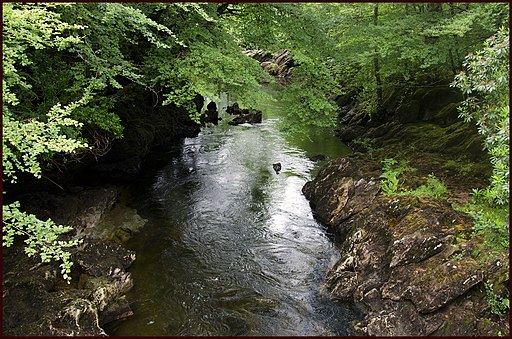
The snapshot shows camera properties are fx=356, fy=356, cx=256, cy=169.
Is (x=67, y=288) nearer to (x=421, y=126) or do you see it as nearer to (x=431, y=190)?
(x=431, y=190)

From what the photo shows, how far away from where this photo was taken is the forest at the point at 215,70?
6672 mm

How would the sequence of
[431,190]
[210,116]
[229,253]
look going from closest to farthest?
[431,190] → [229,253] → [210,116]

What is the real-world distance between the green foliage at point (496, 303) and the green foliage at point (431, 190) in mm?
3936

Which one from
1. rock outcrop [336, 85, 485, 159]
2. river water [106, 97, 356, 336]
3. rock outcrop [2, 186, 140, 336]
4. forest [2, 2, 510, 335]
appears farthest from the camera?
rock outcrop [336, 85, 485, 159]

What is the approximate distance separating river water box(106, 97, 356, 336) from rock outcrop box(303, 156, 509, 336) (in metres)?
0.80

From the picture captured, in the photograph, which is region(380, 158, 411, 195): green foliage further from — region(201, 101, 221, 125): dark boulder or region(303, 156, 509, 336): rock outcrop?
region(201, 101, 221, 125): dark boulder

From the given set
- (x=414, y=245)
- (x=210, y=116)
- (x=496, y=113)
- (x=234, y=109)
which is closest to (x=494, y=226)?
(x=496, y=113)

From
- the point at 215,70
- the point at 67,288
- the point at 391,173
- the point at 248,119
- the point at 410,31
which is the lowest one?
the point at 67,288

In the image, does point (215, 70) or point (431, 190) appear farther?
point (431, 190)

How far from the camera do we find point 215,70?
10.8 meters

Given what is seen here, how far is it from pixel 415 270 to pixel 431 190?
366 centimetres

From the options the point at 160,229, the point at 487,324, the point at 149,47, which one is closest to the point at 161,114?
the point at 149,47

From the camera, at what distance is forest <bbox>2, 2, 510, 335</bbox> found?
667cm

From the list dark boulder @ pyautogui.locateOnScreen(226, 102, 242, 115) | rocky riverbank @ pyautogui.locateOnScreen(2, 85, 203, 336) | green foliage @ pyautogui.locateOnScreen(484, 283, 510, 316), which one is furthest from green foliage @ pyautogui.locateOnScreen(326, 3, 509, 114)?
dark boulder @ pyautogui.locateOnScreen(226, 102, 242, 115)
